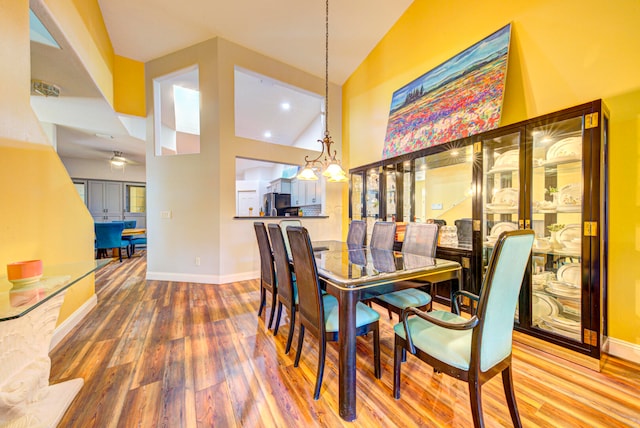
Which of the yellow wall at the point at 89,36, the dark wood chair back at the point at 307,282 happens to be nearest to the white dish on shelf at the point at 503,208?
the dark wood chair back at the point at 307,282

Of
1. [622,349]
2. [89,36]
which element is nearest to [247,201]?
[89,36]

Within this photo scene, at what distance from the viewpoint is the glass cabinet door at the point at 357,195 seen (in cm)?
421

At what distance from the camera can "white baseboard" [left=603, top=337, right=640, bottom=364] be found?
171 centimetres

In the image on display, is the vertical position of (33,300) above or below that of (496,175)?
below

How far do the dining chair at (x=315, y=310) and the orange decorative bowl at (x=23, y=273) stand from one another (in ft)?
4.59

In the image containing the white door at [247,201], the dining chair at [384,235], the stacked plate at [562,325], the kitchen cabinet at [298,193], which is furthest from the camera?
the white door at [247,201]

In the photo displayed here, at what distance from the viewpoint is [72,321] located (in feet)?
7.45

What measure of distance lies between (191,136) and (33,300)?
564cm

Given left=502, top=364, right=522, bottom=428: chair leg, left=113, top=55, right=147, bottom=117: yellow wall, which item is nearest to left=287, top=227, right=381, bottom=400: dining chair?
left=502, top=364, right=522, bottom=428: chair leg

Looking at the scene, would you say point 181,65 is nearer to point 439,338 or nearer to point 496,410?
point 439,338

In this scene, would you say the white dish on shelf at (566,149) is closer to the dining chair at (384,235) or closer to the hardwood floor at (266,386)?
the dining chair at (384,235)

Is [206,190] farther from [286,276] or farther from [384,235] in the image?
[384,235]

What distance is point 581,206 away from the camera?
175 centimetres

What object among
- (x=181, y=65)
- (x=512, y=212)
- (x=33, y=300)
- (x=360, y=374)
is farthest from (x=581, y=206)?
(x=181, y=65)
